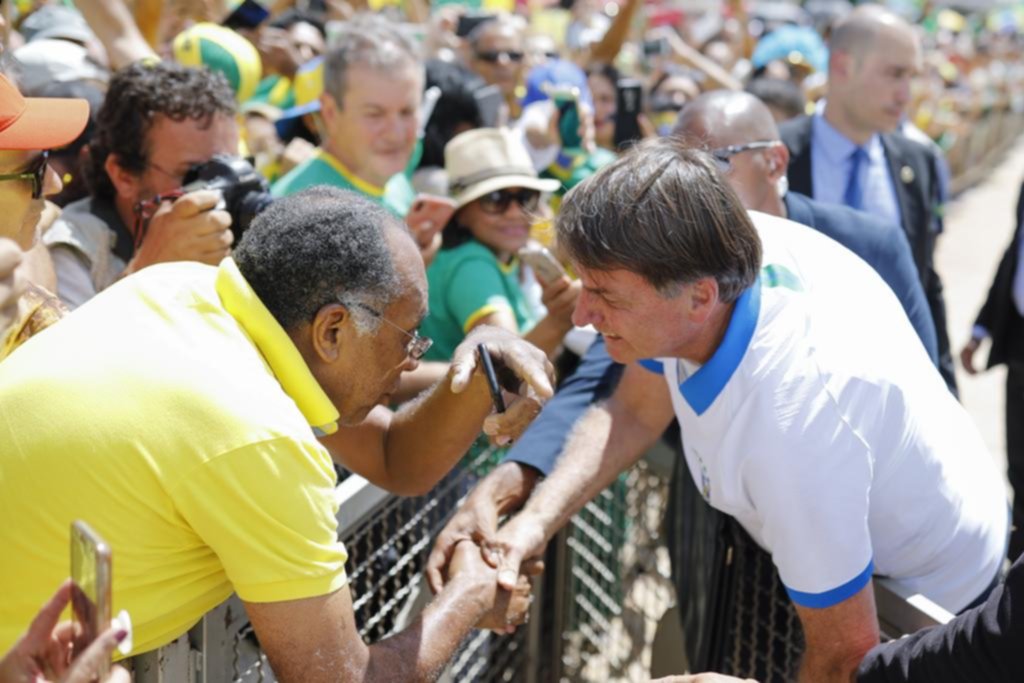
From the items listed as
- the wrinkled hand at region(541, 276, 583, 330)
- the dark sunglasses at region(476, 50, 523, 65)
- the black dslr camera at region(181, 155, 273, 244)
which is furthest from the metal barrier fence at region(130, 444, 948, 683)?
the dark sunglasses at region(476, 50, 523, 65)

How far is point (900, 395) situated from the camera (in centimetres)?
223

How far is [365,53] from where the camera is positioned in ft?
13.0

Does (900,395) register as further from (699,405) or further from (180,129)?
(180,129)

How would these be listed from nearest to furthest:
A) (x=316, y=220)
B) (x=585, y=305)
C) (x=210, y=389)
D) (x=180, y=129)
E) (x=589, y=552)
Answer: (x=210, y=389), (x=316, y=220), (x=585, y=305), (x=180, y=129), (x=589, y=552)

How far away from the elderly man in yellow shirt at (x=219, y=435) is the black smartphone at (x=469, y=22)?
4.69m

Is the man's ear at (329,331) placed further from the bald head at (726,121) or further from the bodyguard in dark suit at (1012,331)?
the bodyguard in dark suit at (1012,331)

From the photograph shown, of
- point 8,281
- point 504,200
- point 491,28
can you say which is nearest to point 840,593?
point 8,281

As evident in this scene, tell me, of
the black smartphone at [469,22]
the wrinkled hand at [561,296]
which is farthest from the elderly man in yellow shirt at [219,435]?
the black smartphone at [469,22]

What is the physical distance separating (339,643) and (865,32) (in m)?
4.33

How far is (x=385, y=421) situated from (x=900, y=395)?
110 cm

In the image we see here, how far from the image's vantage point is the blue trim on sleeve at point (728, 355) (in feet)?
7.37

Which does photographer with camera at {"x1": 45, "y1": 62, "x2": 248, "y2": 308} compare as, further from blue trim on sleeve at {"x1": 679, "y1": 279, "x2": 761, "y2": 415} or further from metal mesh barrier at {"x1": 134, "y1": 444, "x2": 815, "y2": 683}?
blue trim on sleeve at {"x1": 679, "y1": 279, "x2": 761, "y2": 415}

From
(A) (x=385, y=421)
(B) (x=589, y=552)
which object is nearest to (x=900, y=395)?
(A) (x=385, y=421)

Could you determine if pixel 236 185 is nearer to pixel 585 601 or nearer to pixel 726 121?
pixel 726 121
